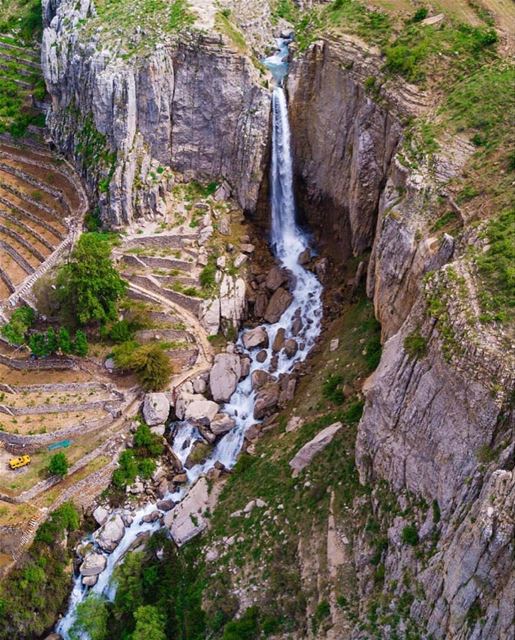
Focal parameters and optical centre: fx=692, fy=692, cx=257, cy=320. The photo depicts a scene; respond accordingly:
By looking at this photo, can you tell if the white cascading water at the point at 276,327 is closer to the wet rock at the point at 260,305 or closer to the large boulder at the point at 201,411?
the large boulder at the point at 201,411

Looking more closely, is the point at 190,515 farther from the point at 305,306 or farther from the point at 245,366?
the point at 305,306

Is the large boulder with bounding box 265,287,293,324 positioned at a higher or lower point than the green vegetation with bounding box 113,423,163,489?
higher

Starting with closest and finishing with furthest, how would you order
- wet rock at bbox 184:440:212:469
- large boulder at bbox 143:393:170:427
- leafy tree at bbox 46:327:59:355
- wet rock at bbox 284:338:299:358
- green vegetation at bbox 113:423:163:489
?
green vegetation at bbox 113:423:163:489, wet rock at bbox 184:440:212:469, large boulder at bbox 143:393:170:427, wet rock at bbox 284:338:299:358, leafy tree at bbox 46:327:59:355

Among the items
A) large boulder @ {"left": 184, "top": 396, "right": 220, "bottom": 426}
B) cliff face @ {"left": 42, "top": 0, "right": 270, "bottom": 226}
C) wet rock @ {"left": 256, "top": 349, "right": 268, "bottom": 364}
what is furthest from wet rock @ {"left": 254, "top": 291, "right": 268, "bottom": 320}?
cliff face @ {"left": 42, "top": 0, "right": 270, "bottom": 226}

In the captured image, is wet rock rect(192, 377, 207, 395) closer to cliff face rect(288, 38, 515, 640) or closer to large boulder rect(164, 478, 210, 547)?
large boulder rect(164, 478, 210, 547)

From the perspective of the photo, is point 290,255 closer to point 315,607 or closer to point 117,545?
point 117,545

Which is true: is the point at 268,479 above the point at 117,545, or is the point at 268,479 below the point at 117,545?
above

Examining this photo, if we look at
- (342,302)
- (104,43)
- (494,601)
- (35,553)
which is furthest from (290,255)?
(494,601)
